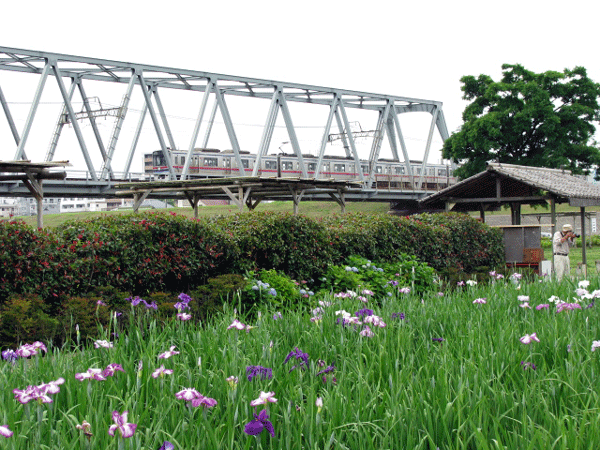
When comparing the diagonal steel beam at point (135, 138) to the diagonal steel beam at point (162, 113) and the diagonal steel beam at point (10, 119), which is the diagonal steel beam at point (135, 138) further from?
the diagonal steel beam at point (10, 119)

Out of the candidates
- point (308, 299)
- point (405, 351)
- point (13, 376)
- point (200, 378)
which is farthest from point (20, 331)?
point (308, 299)

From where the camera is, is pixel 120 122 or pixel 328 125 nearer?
pixel 120 122

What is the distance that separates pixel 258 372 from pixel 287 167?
1467 inches

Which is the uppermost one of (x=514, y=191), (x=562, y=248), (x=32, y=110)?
(x=32, y=110)

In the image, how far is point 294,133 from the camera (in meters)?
34.1

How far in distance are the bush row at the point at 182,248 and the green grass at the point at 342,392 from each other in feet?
5.62

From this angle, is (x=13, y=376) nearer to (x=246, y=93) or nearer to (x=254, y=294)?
(x=254, y=294)

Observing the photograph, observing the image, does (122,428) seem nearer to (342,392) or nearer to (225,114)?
(342,392)

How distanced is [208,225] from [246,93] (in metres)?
29.3

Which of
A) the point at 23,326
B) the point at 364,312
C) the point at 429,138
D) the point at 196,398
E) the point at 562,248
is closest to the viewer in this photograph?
the point at 196,398

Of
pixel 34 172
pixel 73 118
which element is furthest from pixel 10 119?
pixel 34 172

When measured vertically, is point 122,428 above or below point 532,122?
below

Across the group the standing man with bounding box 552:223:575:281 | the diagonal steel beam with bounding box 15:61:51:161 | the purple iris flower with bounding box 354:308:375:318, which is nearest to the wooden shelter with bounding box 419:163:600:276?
the standing man with bounding box 552:223:575:281

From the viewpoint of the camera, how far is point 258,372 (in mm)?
2271
